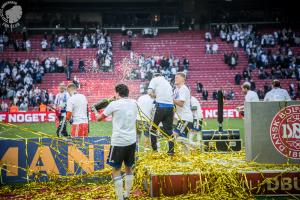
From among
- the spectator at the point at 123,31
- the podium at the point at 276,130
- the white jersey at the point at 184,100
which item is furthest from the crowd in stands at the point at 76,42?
the podium at the point at 276,130

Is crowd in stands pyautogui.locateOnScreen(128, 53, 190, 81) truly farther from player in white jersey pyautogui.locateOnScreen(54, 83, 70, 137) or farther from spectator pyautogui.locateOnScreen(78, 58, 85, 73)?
player in white jersey pyautogui.locateOnScreen(54, 83, 70, 137)

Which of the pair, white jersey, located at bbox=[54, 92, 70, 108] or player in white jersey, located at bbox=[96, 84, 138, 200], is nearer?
A: player in white jersey, located at bbox=[96, 84, 138, 200]

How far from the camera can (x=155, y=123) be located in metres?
8.88

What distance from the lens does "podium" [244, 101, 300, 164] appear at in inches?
289

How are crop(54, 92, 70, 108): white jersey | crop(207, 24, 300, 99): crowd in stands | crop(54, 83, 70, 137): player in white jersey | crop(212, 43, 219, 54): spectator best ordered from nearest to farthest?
crop(54, 83, 70, 137): player in white jersey
crop(54, 92, 70, 108): white jersey
crop(207, 24, 300, 99): crowd in stands
crop(212, 43, 219, 54): spectator

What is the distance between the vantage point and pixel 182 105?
9.06m

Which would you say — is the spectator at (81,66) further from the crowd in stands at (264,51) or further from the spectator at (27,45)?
the crowd in stands at (264,51)

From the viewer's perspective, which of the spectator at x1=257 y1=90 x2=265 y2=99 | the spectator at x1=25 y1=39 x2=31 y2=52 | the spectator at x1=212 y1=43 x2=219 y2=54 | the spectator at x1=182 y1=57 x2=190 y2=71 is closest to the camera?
the spectator at x1=257 y1=90 x2=265 y2=99

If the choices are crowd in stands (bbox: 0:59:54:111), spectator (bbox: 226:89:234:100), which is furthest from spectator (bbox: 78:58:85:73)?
spectator (bbox: 226:89:234:100)

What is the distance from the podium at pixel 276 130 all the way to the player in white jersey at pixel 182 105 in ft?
6.80

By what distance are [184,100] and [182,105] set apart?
5.2 inches

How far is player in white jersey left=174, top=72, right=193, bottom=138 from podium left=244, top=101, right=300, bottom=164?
6.80 feet

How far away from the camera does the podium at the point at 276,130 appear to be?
24.1 ft

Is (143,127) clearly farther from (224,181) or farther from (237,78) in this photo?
(237,78)
